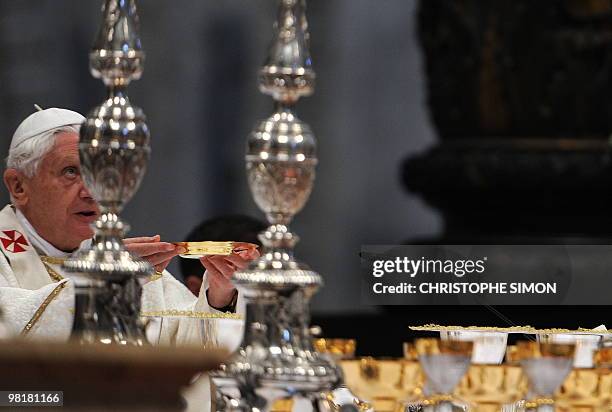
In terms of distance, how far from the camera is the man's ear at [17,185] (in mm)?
4594

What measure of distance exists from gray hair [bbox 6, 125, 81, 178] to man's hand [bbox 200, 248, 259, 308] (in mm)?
536

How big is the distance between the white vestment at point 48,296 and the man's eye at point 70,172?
0.66 ft

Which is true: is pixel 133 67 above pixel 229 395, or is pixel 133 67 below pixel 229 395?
above

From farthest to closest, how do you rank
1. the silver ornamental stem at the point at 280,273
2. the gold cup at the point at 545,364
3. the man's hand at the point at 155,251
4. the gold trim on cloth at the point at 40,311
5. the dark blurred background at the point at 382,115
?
the dark blurred background at the point at 382,115 → the man's hand at the point at 155,251 → the gold trim on cloth at the point at 40,311 → the gold cup at the point at 545,364 → the silver ornamental stem at the point at 280,273

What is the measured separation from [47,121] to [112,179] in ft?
5.82

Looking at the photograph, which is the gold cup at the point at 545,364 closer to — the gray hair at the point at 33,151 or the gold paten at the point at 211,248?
the gold paten at the point at 211,248

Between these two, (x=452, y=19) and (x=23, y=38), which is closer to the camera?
(x=452, y=19)

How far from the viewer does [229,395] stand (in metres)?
2.78

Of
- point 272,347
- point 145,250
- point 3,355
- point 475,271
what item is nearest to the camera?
point 3,355

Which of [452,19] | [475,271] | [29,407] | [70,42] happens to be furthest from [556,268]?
[29,407]

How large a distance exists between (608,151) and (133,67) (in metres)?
3.25

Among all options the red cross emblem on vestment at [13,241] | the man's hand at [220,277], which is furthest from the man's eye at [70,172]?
the man's hand at [220,277]

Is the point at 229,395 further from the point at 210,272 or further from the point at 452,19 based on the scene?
the point at 452,19

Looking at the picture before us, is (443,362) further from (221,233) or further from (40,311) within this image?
(221,233)
